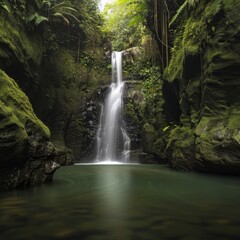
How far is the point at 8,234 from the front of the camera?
2.95m

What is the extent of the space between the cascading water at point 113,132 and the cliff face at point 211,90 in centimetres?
520

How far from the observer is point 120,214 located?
12.5ft

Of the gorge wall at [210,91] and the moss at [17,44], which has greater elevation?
the moss at [17,44]

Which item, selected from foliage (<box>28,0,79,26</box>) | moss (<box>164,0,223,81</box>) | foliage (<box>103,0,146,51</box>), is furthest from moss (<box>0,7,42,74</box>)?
foliage (<box>103,0,146,51</box>)

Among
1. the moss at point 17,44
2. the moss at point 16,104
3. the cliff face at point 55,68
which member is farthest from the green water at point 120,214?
the cliff face at point 55,68

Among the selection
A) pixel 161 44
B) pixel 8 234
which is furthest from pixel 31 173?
pixel 161 44

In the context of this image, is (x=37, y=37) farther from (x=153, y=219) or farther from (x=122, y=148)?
(x=153, y=219)

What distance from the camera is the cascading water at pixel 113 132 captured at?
53.3 feet

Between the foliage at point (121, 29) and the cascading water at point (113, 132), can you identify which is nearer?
the cascading water at point (113, 132)

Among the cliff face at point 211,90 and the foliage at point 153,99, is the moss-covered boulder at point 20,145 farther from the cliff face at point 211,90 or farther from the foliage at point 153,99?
the foliage at point 153,99

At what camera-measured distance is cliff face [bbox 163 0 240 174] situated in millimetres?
8352

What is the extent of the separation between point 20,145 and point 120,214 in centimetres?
288

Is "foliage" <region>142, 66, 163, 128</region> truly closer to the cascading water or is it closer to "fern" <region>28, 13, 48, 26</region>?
the cascading water

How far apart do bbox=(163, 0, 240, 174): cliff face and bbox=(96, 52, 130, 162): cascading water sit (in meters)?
5.20
